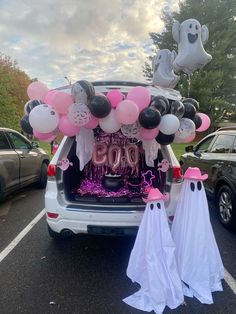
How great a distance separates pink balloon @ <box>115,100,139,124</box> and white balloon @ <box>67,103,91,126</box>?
0.32m

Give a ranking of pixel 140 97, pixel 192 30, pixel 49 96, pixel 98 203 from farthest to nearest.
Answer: pixel 192 30
pixel 98 203
pixel 49 96
pixel 140 97

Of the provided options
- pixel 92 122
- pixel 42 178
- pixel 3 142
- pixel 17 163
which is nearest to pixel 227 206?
pixel 92 122

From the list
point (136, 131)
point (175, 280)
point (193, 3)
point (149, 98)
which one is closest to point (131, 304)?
point (175, 280)

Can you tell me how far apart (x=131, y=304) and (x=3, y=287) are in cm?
135

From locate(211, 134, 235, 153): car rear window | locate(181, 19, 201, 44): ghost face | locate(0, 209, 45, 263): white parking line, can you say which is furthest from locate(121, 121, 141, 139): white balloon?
locate(211, 134, 235, 153): car rear window

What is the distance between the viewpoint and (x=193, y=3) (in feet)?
96.4

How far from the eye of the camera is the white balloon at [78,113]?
330 centimetres

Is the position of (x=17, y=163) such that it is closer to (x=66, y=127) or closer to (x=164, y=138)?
(x=66, y=127)

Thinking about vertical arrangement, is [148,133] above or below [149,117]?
below

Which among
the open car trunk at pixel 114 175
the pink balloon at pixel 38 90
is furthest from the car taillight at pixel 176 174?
the pink balloon at pixel 38 90

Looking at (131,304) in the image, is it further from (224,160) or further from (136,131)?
(224,160)

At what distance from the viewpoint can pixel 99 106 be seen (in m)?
3.25

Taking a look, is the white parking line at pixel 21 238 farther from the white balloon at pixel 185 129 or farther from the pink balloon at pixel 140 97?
the pink balloon at pixel 140 97

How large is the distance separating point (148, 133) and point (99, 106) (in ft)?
2.15
